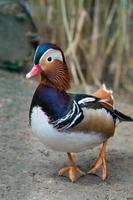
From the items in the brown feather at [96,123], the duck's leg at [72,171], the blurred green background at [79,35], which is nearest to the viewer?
the brown feather at [96,123]

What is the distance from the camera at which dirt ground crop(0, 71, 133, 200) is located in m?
3.50

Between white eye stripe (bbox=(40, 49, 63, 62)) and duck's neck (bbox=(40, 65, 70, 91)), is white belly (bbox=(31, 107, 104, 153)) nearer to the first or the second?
duck's neck (bbox=(40, 65, 70, 91))

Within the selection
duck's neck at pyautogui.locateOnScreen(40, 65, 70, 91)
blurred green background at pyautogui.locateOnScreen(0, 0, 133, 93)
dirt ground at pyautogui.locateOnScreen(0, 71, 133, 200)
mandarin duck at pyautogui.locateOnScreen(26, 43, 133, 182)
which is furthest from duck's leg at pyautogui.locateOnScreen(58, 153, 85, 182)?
blurred green background at pyautogui.locateOnScreen(0, 0, 133, 93)

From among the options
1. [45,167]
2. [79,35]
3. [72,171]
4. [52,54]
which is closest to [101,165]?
[72,171]

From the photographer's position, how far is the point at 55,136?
11.3 ft

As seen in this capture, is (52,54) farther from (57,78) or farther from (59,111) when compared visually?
(59,111)

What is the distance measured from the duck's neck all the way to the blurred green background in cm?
283

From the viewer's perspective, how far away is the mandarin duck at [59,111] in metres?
3.45

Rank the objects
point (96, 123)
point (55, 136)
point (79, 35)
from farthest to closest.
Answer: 1. point (79, 35)
2. point (96, 123)
3. point (55, 136)

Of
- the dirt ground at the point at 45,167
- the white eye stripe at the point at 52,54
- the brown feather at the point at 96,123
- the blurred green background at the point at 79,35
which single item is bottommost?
the blurred green background at the point at 79,35

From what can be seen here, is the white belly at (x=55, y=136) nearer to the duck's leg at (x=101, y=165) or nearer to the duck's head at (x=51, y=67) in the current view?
the duck's head at (x=51, y=67)

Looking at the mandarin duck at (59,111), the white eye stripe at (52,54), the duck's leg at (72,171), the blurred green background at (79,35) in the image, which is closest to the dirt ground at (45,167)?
the duck's leg at (72,171)

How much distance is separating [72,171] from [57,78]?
623 millimetres

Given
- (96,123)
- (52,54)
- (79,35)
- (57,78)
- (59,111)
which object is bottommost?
(79,35)
